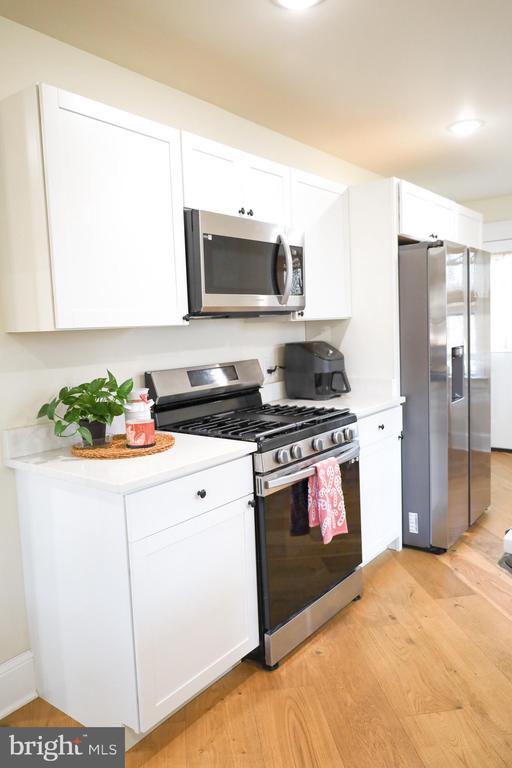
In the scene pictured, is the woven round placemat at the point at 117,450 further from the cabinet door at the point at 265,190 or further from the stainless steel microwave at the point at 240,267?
the cabinet door at the point at 265,190

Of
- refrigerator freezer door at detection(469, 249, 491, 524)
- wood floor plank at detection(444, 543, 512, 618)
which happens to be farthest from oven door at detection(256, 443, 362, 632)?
refrigerator freezer door at detection(469, 249, 491, 524)

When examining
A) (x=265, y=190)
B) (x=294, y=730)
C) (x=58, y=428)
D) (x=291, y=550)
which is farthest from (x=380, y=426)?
(x=58, y=428)

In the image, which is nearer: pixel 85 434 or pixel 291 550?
pixel 85 434

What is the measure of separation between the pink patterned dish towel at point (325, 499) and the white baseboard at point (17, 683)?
1205 millimetres

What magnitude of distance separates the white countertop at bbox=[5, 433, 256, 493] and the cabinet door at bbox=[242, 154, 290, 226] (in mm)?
1142

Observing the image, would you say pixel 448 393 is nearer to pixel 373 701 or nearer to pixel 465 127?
pixel 465 127

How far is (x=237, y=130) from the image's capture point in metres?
3.11

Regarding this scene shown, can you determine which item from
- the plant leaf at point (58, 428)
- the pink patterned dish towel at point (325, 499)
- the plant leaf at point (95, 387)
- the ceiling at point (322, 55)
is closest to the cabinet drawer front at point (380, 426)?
the pink patterned dish towel at point (325, 499)

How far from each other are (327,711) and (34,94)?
7.51 feet

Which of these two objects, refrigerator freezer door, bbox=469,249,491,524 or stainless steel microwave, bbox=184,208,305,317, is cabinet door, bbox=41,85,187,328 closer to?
stainless steel microwave, bbox=184,208,305,317

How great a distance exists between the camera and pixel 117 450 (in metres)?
2.08

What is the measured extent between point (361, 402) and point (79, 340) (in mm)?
1536

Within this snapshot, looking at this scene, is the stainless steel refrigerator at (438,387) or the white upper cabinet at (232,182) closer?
the white upper cabinet at (232,182)

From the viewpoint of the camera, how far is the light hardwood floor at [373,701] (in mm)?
1851
